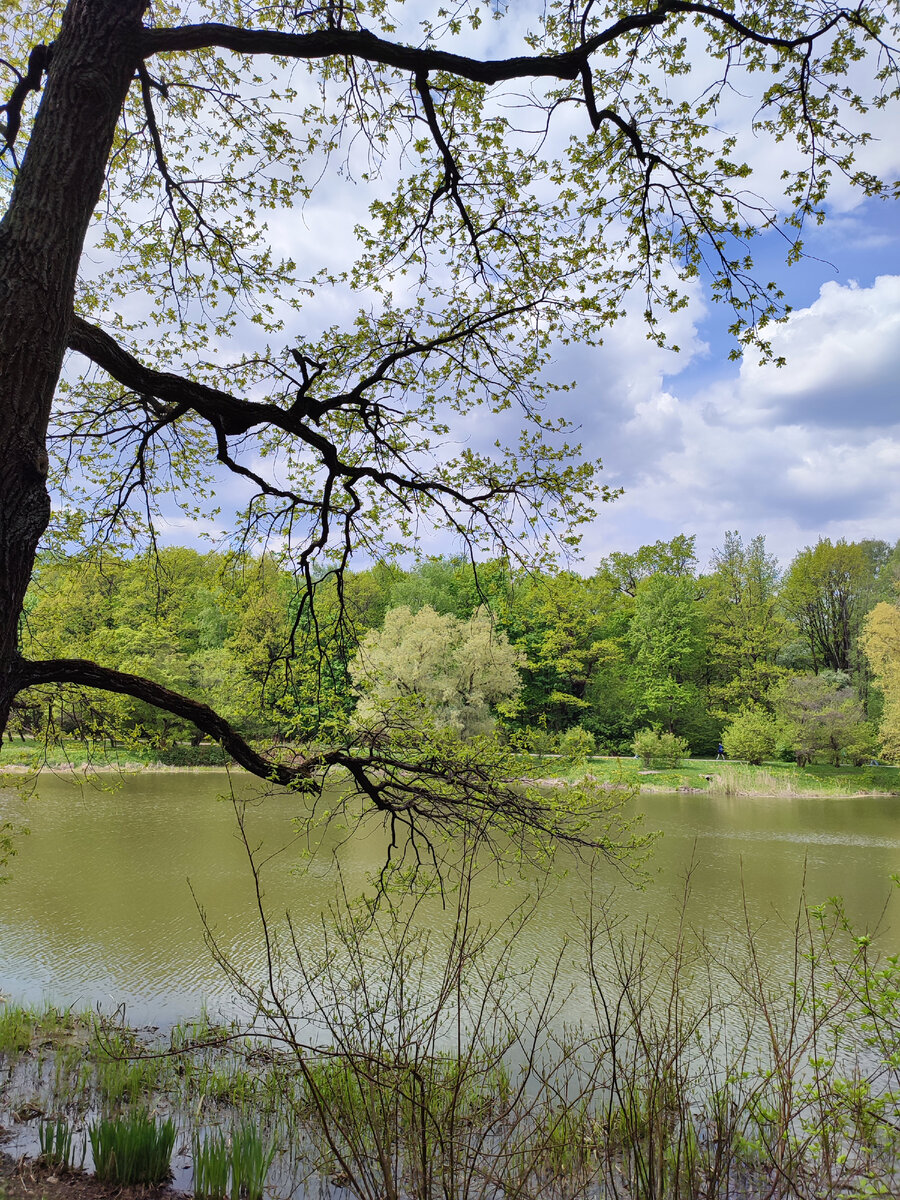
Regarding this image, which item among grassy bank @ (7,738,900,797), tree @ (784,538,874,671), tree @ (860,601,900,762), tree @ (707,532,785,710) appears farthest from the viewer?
tree @ (784,538,874,671)

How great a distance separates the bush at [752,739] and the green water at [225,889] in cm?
808

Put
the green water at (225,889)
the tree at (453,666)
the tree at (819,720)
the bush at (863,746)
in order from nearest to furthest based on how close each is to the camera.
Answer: the green water at (225,889)
the tree at (453,666)
the bush at (863,746)
the tree at (819,720)

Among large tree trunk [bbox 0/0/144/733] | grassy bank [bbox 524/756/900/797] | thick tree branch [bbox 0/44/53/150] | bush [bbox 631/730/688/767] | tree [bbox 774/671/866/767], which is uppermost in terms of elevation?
thick tree branch [bbox 0/44/53/150]

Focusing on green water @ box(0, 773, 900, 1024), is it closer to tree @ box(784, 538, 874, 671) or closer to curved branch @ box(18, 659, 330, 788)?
curved branch @ box(18, 659, 330, 788)

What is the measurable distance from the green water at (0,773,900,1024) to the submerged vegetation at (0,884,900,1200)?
0.70m

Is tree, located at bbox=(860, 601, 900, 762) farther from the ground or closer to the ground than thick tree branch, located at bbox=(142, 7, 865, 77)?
closer to the ground

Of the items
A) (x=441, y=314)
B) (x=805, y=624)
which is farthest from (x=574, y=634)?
(x=441, y=314)

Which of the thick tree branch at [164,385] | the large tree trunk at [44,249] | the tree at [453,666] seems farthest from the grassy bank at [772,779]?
the large tree trunk at [44,249]

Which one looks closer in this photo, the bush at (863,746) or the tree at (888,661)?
the tree at (888,661)

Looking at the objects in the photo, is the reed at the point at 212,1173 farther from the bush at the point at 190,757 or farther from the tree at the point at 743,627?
the tree at the point at 743,627

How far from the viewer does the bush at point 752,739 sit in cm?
2494

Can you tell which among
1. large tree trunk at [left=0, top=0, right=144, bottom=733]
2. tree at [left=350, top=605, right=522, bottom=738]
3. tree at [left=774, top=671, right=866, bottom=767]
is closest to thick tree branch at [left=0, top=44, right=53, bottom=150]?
large tree trunk at [left=0, top=0, right=144, bottom=733]

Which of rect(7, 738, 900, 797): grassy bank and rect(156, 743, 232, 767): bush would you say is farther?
rect(156, 743, 232, 767): bush

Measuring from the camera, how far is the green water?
6449mm
